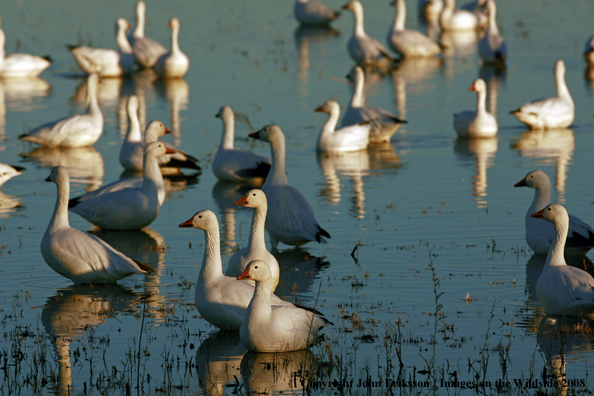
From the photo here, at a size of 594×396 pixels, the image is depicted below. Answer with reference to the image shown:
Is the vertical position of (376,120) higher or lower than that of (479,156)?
higher

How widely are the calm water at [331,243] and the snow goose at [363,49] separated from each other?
733mm

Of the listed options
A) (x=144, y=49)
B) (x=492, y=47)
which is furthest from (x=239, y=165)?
(x=492, y=47)

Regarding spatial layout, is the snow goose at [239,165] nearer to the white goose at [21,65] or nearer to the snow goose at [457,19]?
the white goose at [21,65]

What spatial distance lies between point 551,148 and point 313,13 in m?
19.3

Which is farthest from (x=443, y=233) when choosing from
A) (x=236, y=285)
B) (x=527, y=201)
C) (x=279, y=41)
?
(x=279, y=41)

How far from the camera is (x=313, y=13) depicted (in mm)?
33969

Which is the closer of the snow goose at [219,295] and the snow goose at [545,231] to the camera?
the snow goose at [219,295]

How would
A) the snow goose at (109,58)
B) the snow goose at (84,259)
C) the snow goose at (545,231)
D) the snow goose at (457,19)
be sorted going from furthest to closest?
the snow goose at (457,19) → the snow goose at (109,58) → the snow goose at (545,231) → the snow goose at (84,259)

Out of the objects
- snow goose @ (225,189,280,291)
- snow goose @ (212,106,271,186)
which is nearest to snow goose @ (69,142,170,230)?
snow goose @ (212,106,271,186)

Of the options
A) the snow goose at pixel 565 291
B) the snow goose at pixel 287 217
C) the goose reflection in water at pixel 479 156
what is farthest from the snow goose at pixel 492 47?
the snow goose at pixel 565 291

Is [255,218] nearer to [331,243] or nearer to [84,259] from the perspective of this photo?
[84,259]

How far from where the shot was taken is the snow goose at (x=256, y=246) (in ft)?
26.8

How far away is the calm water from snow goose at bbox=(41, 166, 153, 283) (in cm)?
18

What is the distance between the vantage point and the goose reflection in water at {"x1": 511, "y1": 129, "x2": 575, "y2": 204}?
14159 millimetres
